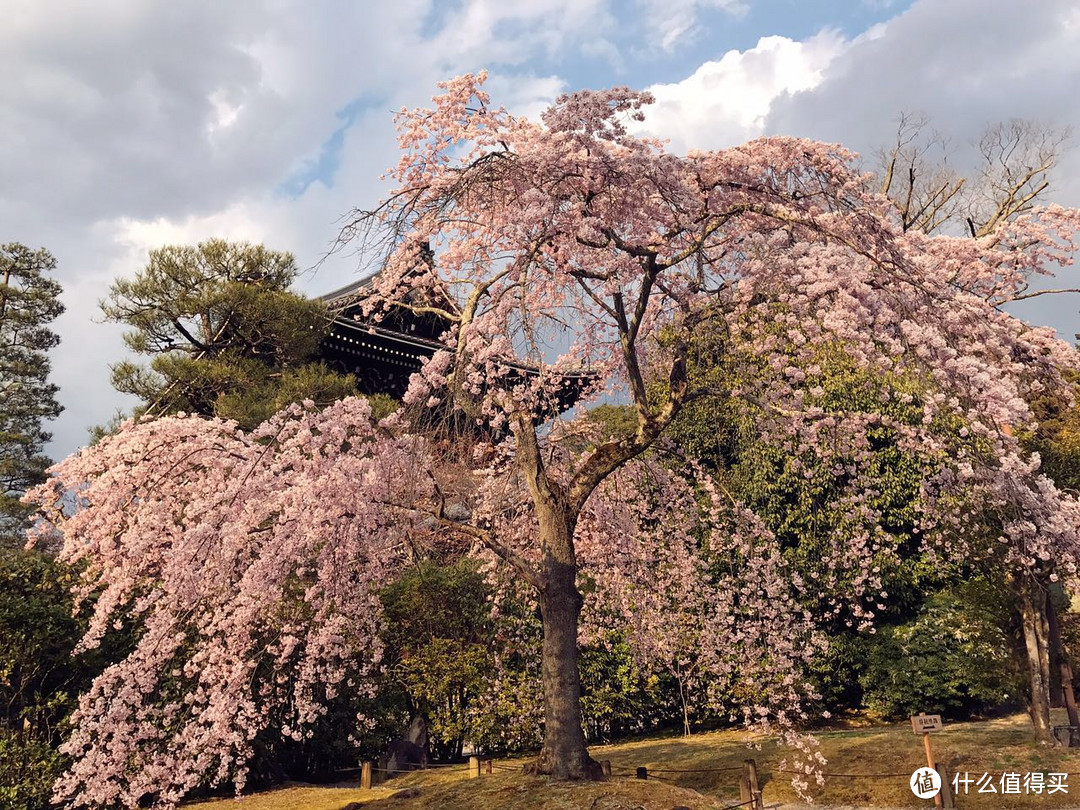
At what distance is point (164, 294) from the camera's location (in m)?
A: 20.5

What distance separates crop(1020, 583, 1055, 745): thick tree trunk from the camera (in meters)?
11.2

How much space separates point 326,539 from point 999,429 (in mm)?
6728

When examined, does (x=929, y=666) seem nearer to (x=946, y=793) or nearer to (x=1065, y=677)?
(x=1065, y=677)

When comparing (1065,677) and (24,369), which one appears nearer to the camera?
(1065,677)

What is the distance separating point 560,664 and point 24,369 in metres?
27.2

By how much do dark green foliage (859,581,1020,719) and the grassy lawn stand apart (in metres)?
0.70

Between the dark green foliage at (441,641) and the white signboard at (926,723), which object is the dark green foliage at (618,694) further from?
the white signboard at (926,723)

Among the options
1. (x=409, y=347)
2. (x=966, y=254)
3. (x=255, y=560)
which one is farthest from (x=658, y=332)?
(x=409, y=347)

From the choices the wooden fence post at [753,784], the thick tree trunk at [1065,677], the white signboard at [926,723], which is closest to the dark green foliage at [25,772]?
the wooden fence post at [753,784]

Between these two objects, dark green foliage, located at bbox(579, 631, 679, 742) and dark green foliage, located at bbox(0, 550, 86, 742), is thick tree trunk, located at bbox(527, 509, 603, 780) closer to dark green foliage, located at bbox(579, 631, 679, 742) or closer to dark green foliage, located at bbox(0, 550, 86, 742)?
dark green foliage, located at bbox(579, 631, 679, 742)

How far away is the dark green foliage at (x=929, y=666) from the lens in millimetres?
14906

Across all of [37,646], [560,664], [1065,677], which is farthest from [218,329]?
[1065,677]

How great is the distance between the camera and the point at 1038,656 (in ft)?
37.0

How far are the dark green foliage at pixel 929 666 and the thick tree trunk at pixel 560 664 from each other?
9420 millimetres
